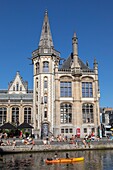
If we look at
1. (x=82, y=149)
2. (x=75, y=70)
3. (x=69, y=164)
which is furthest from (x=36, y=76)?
(x=69, y=164)

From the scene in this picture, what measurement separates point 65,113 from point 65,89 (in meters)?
6.07

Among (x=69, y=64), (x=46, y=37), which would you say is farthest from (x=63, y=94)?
(x=46, y=37)

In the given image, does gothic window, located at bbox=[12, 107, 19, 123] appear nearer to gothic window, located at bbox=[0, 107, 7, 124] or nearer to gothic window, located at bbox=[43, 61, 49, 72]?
gothic window, located at bbox=[0, 107, 7, 124]

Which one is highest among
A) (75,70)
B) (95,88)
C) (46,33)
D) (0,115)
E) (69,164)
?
(46,33)

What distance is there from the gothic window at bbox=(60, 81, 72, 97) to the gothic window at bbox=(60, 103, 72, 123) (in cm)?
255

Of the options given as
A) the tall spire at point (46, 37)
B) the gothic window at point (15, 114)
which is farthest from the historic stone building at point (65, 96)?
the gothic window at point (15, 114)

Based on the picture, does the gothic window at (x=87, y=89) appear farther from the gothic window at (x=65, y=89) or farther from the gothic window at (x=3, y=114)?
the gothic window at (x=3, y=114)

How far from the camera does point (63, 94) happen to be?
60719mm

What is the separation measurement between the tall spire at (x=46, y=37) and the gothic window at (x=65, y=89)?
11609 mm

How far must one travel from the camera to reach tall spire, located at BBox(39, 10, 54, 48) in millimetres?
65750

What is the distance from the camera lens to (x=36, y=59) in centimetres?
6531

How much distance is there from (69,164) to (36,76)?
37632 millimetres

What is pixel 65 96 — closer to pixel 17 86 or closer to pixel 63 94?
pixel 63 94

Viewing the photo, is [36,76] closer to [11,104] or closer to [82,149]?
[11,104]
